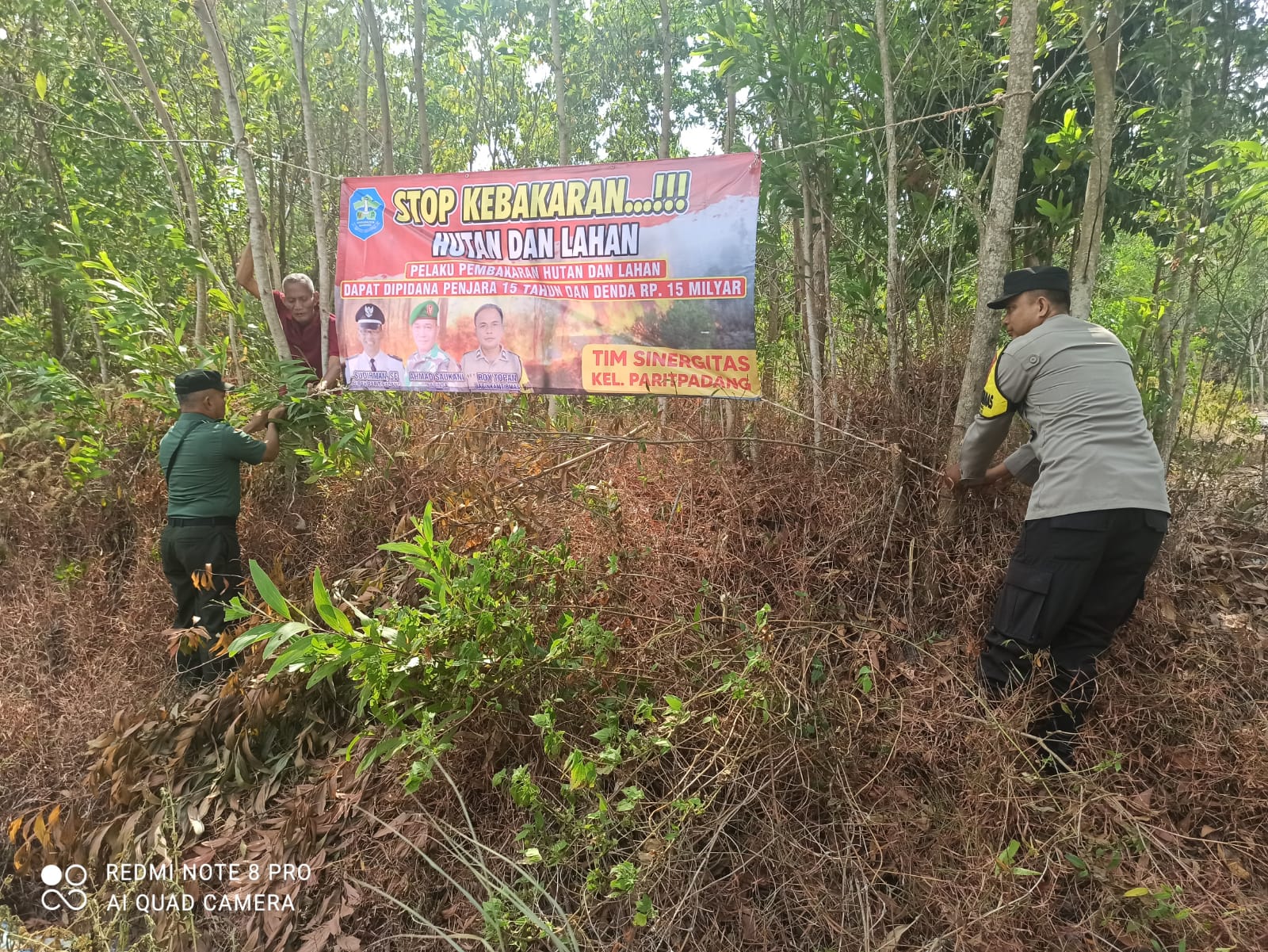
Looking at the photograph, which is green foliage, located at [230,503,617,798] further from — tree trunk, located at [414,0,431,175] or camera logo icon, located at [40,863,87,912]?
tree trunk, located at [414,0,431,175]

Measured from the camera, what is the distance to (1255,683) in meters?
2.44

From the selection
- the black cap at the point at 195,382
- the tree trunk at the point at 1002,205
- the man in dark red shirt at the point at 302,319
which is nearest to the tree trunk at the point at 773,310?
the tree trunk at the point at 1002,205

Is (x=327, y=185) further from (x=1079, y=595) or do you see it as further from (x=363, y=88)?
(x=1079, y=595)

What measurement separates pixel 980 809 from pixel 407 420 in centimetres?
357

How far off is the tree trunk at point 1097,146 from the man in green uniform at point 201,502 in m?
4.16

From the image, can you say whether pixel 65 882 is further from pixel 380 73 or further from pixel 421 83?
pixel 421 83

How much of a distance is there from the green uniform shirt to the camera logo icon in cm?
154

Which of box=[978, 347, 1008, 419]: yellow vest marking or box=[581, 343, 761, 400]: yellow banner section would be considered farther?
box=[581, 343, 761, 400]: yellow banner section

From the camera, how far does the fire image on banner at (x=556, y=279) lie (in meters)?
3.18

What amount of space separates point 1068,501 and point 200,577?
12.5ft

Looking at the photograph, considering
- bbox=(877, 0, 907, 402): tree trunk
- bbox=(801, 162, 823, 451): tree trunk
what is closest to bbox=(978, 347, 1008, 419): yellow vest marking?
bbox=(877, 0, 907, 402): tree trunk

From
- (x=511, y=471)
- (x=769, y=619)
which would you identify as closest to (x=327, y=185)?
(x=511, y=471)

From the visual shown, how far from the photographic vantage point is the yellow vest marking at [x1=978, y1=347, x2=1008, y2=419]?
237 centimetres

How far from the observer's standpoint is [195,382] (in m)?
3.20
